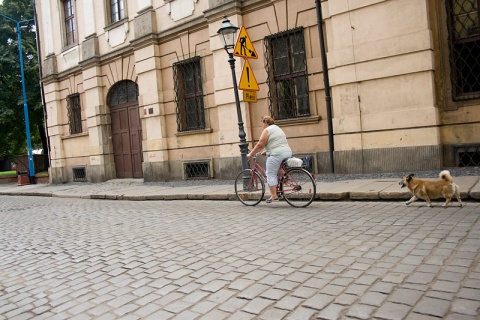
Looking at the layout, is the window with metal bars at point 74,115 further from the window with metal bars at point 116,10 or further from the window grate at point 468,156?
the window grate at point 468,156

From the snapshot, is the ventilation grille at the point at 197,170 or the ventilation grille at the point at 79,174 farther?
the ventilation grille at the point at 79,174

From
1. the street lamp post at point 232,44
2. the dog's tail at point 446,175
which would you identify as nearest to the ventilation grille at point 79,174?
the street lamp post at point 232,44

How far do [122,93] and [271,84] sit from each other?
772 centimetres

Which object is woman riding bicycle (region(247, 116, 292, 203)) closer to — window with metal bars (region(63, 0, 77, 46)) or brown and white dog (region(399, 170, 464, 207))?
brown and white dog (region(399, 170, 464, 207))

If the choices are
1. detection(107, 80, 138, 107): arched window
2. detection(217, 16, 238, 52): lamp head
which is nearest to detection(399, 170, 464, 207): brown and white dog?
detection(217, 16, 238, 52): lamp head

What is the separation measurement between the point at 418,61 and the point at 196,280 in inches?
303

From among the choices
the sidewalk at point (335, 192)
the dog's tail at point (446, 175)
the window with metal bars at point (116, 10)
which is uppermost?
the window with metal bars at point (116, 10)

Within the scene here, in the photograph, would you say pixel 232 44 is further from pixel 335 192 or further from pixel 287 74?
pixel 335 192

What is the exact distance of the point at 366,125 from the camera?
989cm

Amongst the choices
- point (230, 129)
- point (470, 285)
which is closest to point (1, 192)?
point (230, 129)

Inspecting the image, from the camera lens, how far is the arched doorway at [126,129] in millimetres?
16359

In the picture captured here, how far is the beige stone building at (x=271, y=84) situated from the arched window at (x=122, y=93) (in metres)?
0.06

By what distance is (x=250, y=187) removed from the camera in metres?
8.45

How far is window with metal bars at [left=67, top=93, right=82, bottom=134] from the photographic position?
19125 millimetres
